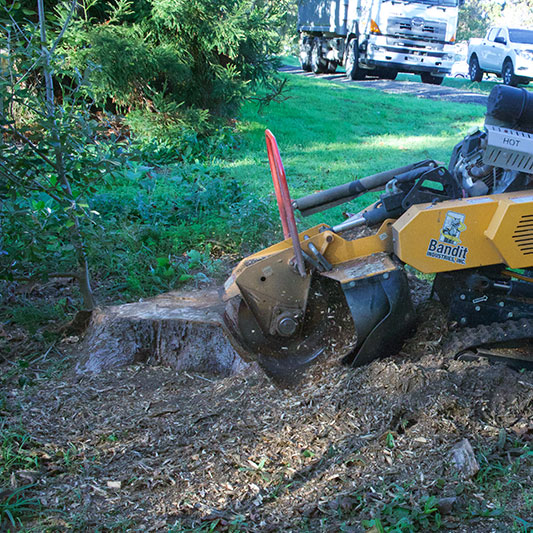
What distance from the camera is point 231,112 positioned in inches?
391

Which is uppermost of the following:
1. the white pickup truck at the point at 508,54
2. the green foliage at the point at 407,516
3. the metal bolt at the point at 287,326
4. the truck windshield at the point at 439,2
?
the truck windshield at the point at 439,2

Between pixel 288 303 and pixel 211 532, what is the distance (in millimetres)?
1619

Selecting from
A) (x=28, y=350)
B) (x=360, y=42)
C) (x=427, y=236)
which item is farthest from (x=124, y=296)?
(x=360, y=42)

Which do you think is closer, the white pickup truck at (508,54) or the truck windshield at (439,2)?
the truck windshield at (439,2)

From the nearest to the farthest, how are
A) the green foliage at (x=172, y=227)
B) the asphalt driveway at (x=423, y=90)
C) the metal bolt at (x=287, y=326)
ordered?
the metal bolt at (x=287, y=326)
the green foliage at (x=172, y=227)
the asphalt driveway at (x=423, y=90)

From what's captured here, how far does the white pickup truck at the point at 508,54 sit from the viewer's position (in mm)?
17344

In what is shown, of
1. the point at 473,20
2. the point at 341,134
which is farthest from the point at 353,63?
the point at 473,20

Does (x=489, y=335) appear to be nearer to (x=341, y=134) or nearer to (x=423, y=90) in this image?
(x=341, y=134)

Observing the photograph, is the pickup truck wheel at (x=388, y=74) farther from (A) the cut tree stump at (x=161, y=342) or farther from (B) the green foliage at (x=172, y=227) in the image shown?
(A) the cut tree stump at (x=161, y=342)

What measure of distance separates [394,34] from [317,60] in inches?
170

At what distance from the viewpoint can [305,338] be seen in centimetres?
418

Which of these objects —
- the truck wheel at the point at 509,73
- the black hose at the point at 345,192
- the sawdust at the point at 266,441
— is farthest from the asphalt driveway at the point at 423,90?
the sawdust at the point at 266,441

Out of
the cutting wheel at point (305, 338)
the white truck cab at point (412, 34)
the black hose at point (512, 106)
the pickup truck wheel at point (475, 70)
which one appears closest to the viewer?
the black hose at point (512, 106)

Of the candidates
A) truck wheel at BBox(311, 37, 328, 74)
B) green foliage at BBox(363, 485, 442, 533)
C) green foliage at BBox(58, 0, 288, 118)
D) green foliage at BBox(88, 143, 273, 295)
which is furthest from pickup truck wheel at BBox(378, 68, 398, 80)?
green foliage at BBox(363, 485, 442, 533)
